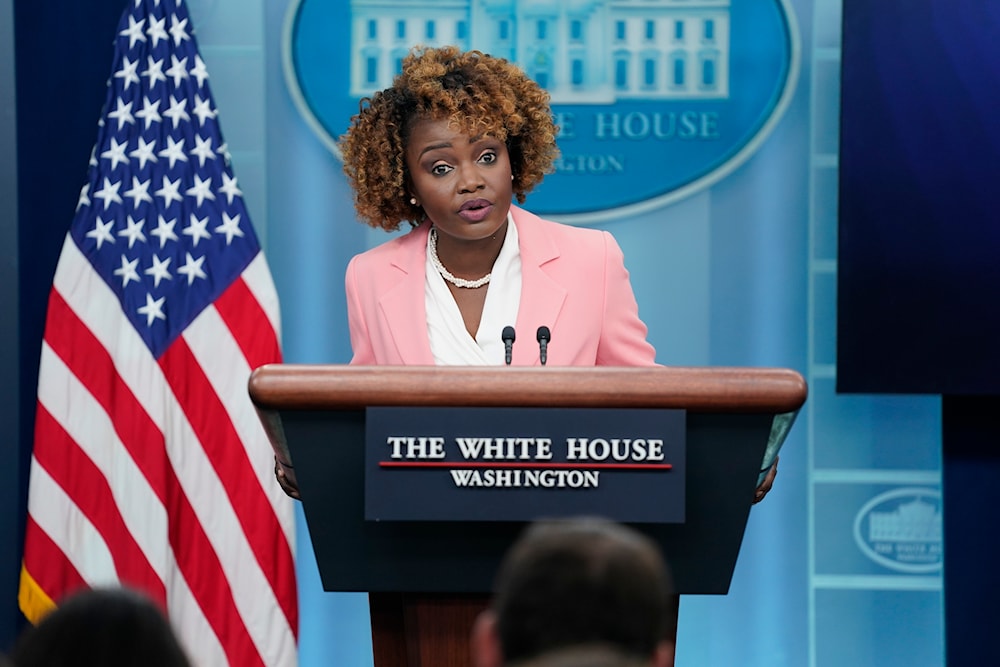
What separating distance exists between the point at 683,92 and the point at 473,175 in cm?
186

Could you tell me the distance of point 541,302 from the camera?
7.96ft

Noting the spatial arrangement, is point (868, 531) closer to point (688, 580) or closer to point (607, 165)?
point (607, 165)

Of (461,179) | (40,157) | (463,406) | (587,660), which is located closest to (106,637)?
(587,660)

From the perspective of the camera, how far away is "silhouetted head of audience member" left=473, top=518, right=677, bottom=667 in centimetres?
109

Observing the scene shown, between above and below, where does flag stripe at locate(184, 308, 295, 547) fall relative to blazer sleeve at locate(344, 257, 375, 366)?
below

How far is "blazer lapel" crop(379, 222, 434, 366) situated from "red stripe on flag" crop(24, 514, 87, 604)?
166cm

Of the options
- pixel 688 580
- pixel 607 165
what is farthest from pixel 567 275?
→ pixel 607 165

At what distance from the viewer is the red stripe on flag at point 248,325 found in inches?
148

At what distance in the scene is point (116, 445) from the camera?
3.70 meters

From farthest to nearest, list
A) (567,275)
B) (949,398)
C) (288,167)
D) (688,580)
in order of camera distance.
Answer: (288,167) → (949,398) → (567,275) → (688,580)

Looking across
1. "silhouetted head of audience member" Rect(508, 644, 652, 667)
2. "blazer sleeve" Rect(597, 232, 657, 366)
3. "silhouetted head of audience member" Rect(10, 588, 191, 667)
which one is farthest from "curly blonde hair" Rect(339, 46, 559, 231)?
"silhouetted head of audience member" Rect(508, 644, 652, 667)

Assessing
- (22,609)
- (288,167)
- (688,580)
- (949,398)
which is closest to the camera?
(688,580)

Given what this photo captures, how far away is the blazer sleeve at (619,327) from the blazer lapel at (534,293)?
0.36ft

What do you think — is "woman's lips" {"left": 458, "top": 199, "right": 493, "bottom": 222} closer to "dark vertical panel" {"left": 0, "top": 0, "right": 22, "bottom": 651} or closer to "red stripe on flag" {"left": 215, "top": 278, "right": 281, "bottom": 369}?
"red stripe on flag" {"left": 215, "top": 278, "right": 281, "bottom": 369}
